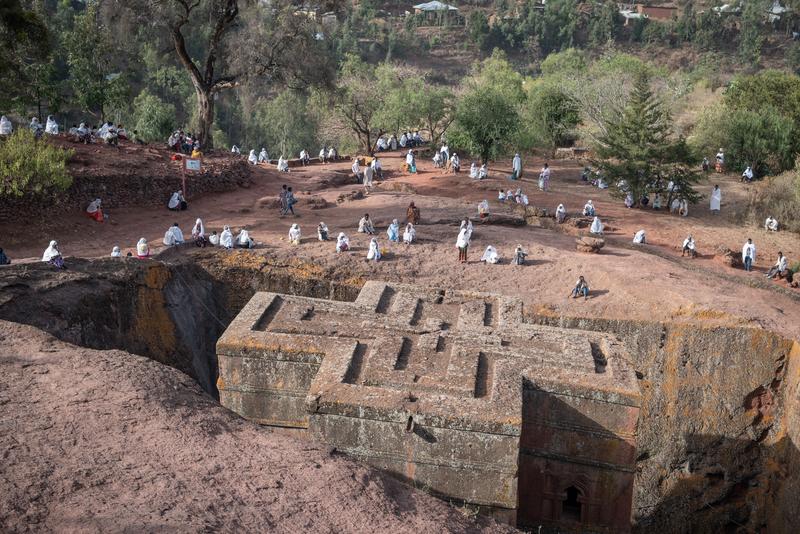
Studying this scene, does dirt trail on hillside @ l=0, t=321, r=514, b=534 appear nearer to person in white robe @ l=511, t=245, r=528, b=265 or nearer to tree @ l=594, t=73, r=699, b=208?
person in white robe @ l=511, t=245, r=528, b=265

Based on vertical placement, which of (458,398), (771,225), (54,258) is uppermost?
(458,398)

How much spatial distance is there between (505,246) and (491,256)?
1.02 meters

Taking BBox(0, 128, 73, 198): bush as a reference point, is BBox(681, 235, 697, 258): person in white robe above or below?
below

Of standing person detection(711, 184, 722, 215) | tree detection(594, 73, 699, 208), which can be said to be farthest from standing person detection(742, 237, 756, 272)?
standing person detection(711, 184, 722, 215)

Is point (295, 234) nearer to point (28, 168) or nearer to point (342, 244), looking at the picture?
point (342, 244)

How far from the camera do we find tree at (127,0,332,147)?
2684 centimetres

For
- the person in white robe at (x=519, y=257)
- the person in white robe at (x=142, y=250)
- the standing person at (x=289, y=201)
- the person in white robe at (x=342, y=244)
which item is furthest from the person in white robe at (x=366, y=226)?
the person in white robe at (x=142, y=250)

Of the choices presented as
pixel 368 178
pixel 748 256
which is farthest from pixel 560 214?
pixel 368 178

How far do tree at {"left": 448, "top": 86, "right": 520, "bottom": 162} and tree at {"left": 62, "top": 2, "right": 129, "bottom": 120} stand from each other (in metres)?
13.4

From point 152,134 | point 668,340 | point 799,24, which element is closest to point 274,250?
point 668,340

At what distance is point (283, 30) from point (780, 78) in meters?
25.6

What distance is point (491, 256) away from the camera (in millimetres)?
18547

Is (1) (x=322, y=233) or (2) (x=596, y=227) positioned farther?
(2) (x=596, y=227)

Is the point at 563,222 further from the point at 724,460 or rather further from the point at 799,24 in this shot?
the point at 799,24
